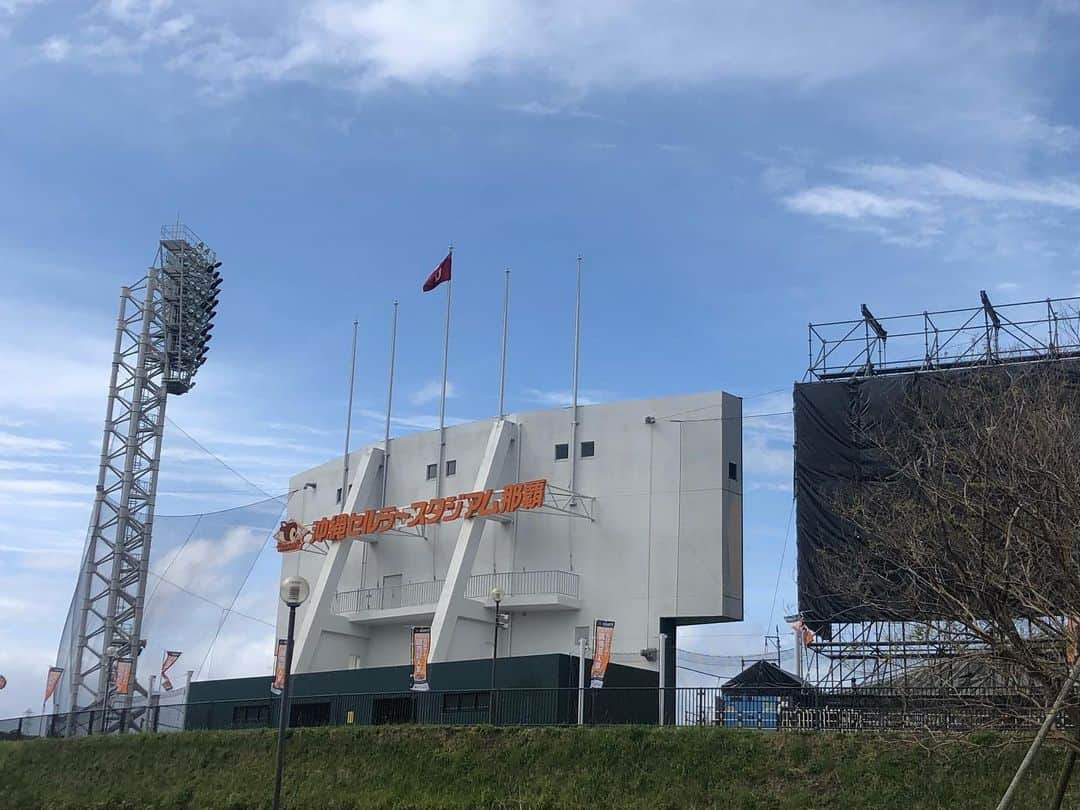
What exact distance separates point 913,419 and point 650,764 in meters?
15.6

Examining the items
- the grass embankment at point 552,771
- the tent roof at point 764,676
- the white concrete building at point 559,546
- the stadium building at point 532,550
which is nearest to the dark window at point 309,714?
the stadium building at point 532,550

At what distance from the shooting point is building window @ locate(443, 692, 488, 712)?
3678 cm

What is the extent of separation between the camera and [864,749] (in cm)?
2805

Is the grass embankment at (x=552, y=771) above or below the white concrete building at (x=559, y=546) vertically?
below

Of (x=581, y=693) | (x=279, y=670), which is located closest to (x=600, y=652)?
(x=581, y=693)

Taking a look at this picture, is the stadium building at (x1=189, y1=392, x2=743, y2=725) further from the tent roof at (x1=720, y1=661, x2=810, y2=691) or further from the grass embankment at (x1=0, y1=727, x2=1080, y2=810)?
the grass embankment at (x1=0, y1=727, x2=1080, y2=810)

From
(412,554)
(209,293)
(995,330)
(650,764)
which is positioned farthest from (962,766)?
(209,293)

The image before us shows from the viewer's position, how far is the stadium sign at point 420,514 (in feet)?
141

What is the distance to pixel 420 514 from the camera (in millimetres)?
46281

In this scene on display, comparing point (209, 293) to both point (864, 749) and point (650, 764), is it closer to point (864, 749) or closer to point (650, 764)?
point (650, 764)

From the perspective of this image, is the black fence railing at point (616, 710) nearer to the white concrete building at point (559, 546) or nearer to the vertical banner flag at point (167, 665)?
the vertical banner flag at point (167, 665)

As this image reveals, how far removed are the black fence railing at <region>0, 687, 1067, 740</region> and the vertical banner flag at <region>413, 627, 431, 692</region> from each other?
47 centimetres

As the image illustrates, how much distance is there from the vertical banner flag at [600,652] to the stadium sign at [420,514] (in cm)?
762

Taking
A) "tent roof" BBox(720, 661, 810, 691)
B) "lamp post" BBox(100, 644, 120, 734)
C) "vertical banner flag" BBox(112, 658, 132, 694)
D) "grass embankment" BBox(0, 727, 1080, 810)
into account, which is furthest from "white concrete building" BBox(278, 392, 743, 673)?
"lamp post" BBox(100, 644, 120, 734)
